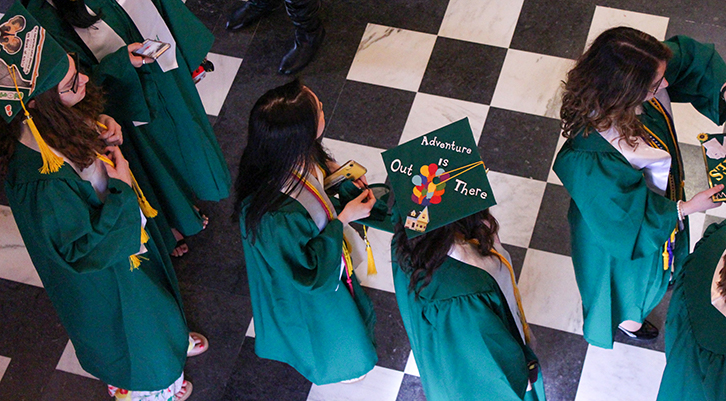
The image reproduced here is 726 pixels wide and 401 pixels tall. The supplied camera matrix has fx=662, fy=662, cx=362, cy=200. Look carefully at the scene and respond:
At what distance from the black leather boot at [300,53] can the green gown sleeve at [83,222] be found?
1.43 m

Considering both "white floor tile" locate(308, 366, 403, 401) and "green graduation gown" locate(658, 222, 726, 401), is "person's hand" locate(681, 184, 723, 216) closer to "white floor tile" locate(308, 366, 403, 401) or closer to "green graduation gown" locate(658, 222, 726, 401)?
"green graduation gown" locate(658, 222, 726, 401)

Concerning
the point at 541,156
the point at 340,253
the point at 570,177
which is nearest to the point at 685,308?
the point at 570,177

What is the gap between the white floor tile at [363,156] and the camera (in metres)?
3.00

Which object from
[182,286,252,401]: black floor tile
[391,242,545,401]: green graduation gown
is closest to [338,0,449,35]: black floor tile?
[182,286,252,401]: black floor tile

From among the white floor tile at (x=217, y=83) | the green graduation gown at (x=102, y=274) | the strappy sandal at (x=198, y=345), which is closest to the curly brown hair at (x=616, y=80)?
the green graduation gown at (x=102, y=274)

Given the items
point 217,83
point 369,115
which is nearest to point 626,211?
point 369,115

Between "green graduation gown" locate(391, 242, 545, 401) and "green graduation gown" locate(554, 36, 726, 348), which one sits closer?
"green graduation gown" locate(391, 242, 545, 401)

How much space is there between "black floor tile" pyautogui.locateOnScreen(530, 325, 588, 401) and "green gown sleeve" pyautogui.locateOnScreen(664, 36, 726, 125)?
98 centimetres

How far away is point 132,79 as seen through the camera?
87.0 inches

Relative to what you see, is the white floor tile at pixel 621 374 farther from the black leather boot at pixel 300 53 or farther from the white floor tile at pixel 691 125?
the black leather boot at pixel 300 53

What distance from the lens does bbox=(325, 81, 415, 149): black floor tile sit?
3104 millimetres

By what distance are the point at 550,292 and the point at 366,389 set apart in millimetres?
840

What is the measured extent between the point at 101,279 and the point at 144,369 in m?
0.42

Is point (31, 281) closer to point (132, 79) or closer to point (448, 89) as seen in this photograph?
point (132, 79)
